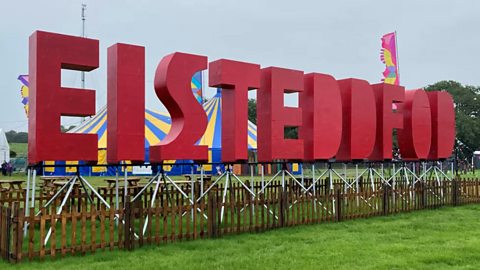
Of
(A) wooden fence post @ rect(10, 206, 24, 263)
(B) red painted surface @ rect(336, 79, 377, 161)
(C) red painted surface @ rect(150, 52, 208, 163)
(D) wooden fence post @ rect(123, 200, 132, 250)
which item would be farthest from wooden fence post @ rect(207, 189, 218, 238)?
(B) red painted surface @ rect(336, 79, 377, 161)

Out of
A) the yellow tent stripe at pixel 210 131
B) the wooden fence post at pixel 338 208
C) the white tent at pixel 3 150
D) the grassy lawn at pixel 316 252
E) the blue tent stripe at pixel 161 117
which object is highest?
the blue tent stripe at pixel 161 117

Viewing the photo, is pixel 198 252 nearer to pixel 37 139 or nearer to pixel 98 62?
pixel 37 139

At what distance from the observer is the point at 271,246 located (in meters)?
7.41

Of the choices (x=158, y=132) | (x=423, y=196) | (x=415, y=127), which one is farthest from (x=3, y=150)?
(x=423, y=196)

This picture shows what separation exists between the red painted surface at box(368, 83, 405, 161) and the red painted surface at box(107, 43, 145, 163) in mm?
6854

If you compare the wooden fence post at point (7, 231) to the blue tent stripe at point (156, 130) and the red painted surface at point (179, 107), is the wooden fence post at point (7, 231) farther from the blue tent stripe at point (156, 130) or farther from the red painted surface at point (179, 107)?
the blue tent stripe at point (156, 130)

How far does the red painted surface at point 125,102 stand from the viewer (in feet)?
26.4

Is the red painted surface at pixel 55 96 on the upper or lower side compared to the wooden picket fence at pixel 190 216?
upper

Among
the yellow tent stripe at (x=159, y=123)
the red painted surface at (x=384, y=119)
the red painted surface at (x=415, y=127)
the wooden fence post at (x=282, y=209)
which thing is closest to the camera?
the wooden fence post at (x=282, y=209)

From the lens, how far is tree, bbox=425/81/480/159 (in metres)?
54.0

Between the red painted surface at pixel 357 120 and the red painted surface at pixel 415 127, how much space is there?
5.27 ft

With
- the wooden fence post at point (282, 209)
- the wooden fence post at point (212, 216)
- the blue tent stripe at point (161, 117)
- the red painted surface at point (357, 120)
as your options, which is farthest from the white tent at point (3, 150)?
the wooden fence post at point (212, 216)

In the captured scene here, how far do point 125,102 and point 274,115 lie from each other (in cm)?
337

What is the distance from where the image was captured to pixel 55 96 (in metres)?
7.53
